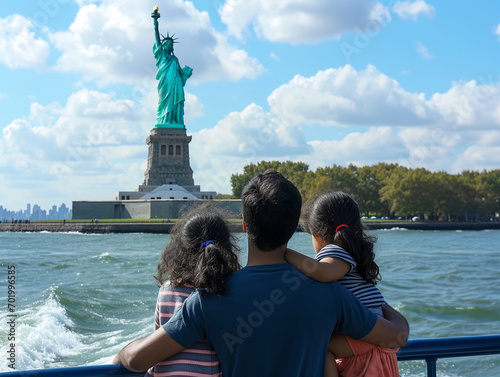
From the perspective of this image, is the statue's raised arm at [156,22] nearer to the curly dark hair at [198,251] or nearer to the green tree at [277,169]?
the green tree at [277,169]

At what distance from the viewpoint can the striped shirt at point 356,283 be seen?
7.23 feet

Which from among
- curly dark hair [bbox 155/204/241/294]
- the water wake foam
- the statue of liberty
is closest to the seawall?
the statue of liberty

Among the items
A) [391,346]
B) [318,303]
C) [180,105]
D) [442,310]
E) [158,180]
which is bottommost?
[442,310]

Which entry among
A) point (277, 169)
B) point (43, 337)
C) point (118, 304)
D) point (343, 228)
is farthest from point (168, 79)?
point (343, 228)

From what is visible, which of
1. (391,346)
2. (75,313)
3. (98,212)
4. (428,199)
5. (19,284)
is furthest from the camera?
(428,199)

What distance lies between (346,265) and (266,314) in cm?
41

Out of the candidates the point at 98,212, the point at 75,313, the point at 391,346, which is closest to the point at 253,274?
the point at 391,346

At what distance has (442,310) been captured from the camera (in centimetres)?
1338

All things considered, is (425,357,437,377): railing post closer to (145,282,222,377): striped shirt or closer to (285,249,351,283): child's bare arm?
A: (285,249,351,283): child's bare arm

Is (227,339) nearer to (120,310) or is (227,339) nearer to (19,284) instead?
(120,310)

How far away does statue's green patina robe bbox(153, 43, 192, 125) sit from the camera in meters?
50.0

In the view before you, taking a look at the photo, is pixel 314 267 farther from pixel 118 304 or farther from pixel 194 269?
pixel 118 304

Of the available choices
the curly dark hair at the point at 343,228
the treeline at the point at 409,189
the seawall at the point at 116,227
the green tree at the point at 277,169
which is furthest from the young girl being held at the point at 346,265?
the green tree at the point at 277,169

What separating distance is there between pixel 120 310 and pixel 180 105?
40230 mm
